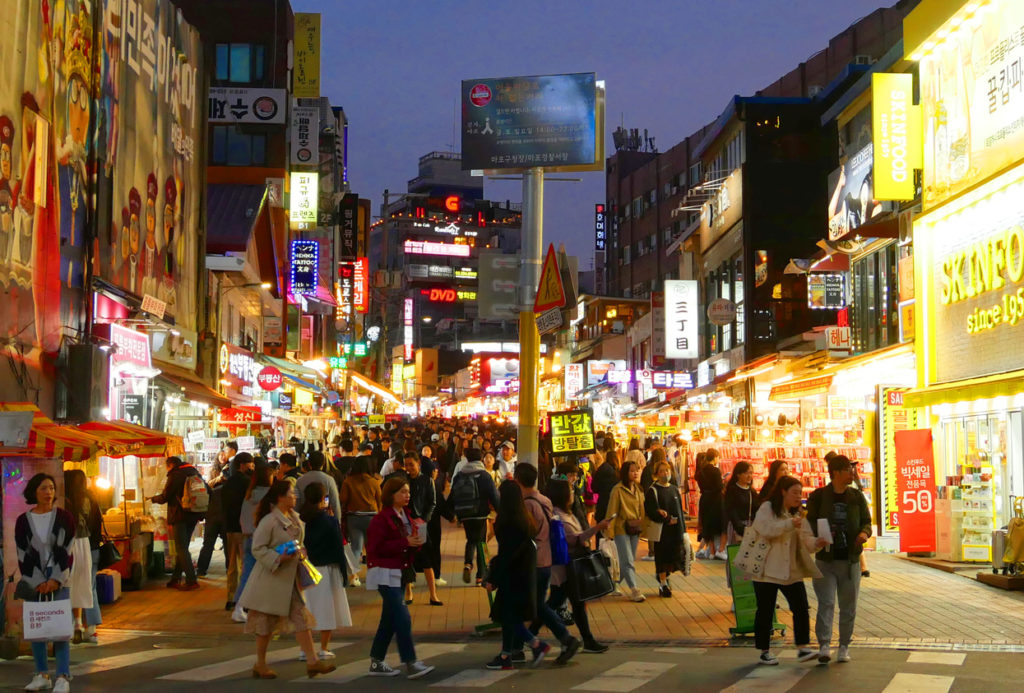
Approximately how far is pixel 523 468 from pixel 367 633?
3.38m

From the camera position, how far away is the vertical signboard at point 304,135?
146ft

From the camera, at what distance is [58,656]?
9.32m

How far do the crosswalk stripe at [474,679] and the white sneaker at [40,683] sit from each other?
291 centimetres

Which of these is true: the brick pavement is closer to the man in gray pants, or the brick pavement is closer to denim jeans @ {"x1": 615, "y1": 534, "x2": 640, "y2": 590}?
denim jeans @ {"x1": 615, "y1": 534, "x2": 640, "y2": 590}

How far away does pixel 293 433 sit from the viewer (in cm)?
3912

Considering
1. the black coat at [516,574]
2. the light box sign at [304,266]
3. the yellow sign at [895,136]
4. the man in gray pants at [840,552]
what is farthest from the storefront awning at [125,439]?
the light box sign at [304,266]

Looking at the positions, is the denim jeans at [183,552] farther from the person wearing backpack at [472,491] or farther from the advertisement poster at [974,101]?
the advertisement poster at [974,101]

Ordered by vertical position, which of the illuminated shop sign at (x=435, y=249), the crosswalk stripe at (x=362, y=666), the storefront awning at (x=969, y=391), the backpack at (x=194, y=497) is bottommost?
the crosswalk stripe at (x=362, y=666)

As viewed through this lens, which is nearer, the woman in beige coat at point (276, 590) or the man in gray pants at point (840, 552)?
the woman in beige coat at point (276, 590)

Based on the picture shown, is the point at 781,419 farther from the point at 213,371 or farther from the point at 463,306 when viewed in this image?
the point at 463,306

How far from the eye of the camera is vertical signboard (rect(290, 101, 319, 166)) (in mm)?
44375

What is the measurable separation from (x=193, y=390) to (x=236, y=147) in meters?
23.7

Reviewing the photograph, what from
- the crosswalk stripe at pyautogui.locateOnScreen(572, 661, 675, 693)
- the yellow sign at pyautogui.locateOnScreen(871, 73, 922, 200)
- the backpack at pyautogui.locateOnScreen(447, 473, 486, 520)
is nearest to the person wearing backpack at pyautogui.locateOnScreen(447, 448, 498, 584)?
the backpack at pyautogui.locateOnScreen(447, 473, 486, 520)

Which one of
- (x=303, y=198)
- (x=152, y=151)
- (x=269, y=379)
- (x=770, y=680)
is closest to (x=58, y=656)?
(x=770, y=680)
